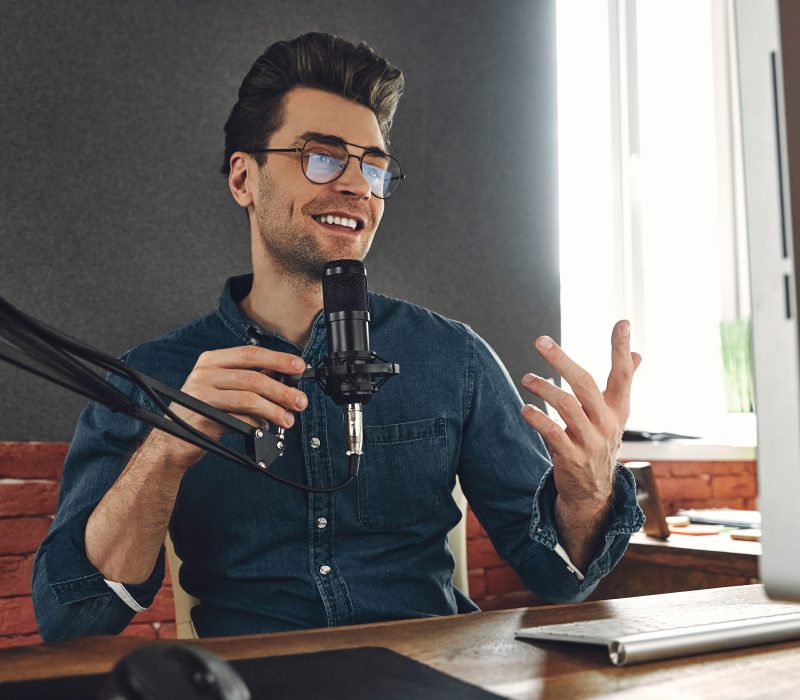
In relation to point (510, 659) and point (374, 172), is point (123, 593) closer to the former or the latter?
point (510, 659)

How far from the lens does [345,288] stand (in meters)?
1.01

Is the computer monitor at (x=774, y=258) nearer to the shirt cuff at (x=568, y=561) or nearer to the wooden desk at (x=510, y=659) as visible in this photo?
the wooden desk at (x=510, y=659)

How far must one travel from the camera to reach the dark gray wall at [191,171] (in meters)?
1.96

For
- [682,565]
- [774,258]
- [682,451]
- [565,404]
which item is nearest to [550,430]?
[565,404]

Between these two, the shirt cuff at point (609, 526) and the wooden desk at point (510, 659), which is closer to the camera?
the wooden desk at point (510, 659)

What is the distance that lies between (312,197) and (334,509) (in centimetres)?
62

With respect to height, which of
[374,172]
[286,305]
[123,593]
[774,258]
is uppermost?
[374,172]

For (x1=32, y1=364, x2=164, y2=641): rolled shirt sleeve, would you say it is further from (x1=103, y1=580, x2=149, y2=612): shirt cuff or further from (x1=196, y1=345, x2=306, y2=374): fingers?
(x1=196, y1=345, x2=306, y2=374): fingers

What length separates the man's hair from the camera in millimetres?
1693

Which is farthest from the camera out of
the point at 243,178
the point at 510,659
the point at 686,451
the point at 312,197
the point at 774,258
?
the point at 686,451

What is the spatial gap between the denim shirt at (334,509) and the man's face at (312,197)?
0.51ft

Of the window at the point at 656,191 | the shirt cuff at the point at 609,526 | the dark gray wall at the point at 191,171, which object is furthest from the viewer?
the window at the point at 656,191

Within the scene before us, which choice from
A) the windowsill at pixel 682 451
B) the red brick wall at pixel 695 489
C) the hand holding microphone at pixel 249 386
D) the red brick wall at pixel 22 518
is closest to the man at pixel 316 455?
the hand holding microphone at pixel 249 386

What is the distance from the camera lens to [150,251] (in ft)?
6.84
